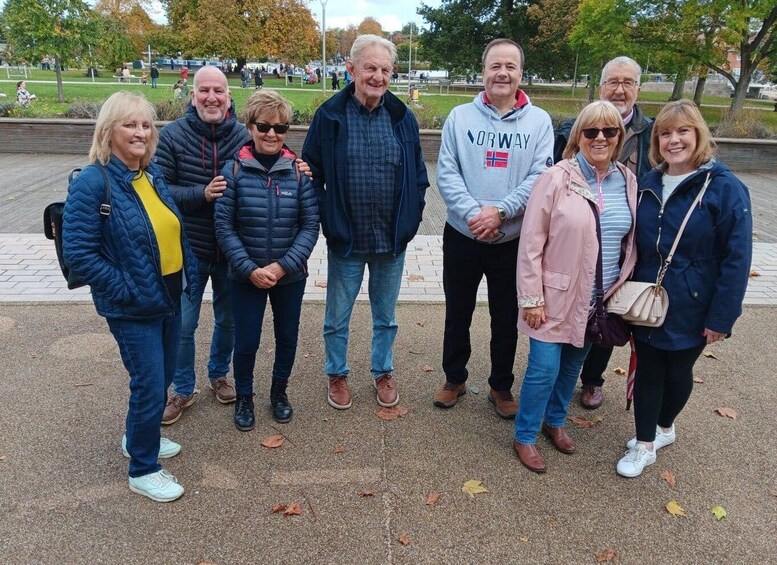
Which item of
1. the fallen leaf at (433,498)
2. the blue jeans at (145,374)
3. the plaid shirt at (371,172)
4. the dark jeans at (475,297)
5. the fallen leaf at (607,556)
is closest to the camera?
the fallen leaf at (607,556)

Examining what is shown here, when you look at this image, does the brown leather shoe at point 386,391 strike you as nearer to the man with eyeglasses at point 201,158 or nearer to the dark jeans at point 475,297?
the dark jeans at point 475,297

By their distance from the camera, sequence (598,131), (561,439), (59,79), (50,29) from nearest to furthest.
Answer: (598,131), (561,439), (50,29), (59,79)

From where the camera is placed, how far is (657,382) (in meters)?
3.00

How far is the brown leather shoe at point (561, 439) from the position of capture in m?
3.27

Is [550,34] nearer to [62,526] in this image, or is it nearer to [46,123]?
[46,123]

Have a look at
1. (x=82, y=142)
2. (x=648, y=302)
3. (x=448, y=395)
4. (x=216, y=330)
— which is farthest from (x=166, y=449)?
(x=82, y=142)

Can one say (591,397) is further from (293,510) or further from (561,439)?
(293,510)

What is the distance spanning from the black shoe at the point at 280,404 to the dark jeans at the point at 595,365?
190 centimetres

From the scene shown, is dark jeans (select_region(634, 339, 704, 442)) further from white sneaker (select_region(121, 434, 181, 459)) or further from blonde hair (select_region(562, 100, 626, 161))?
white sneaker (select_region(121, 434, 181, 459))

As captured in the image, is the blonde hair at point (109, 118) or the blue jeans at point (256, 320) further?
the blue jeans at point (256, 320)

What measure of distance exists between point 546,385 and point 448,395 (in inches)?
33.0

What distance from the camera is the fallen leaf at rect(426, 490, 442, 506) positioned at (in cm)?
285

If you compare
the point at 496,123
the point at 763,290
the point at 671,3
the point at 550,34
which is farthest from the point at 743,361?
the point at 550,34

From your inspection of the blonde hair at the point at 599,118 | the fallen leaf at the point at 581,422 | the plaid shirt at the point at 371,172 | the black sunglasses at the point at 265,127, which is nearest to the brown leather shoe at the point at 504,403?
the fallen leaf at the point at 581,422
